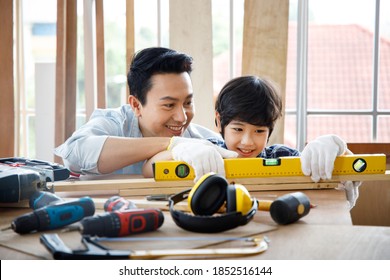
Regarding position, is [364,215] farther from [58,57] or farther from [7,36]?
[7,36]

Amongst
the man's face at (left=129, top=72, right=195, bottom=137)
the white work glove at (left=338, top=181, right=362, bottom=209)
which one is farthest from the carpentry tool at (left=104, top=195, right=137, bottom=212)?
the man's face at (left=129, top=72, right=195, bottom=137)

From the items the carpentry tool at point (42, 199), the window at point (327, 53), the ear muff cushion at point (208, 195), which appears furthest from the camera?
the window at point (327, 53)

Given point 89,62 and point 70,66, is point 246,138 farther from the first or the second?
point 70,66

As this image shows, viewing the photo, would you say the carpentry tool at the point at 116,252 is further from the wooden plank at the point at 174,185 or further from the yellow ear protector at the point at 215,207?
the wooden plank at the point at 174,185

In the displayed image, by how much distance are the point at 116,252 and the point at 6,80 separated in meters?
2.94

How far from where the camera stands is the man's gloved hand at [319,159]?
180cm

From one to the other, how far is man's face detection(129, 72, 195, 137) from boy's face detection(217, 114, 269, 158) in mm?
242

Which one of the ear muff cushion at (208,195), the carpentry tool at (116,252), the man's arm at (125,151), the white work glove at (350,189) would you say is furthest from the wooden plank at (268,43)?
the carpentry tool at (116,252)

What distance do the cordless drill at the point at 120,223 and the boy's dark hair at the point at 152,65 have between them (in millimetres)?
1259

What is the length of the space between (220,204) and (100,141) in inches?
38.1

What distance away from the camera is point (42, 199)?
4.79ft

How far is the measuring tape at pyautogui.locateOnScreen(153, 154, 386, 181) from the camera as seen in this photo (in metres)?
1.81

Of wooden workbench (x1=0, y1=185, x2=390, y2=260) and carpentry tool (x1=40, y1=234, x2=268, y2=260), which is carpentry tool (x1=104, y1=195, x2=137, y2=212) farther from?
carpentry tool (x1=40, y1=234, x2=268, y2=260)

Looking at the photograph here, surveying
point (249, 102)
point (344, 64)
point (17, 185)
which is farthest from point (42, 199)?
point (344, 64)
